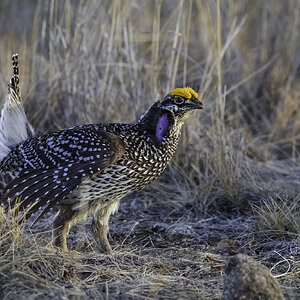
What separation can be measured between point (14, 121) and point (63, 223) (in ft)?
3.51

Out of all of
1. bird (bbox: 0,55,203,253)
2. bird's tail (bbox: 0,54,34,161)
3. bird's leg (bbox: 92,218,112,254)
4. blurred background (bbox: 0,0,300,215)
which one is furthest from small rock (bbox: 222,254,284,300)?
bird's tail (bbox: 0,54,34,161)

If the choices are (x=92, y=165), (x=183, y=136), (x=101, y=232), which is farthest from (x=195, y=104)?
(x=183, y=136)

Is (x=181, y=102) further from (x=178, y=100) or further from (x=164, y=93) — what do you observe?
(x=164, y=93)

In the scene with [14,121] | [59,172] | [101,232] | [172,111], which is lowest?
[101,232]

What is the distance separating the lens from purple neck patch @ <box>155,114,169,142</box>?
4.39 meters

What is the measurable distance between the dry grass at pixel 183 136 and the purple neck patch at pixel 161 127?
0.91 meters

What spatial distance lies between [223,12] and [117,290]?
5671 millimetres

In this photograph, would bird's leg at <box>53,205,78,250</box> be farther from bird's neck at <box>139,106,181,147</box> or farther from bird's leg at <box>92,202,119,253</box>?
bird's neck at <box>139,106,181,147</box>

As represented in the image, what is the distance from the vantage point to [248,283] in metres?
2.82

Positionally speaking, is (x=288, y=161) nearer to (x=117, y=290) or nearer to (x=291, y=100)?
(x=291, y=100)

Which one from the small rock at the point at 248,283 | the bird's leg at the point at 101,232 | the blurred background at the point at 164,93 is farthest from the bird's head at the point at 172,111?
the small rock at the point at 248,283

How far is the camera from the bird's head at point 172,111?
4336 millimetres

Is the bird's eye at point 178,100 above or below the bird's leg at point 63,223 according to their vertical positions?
above

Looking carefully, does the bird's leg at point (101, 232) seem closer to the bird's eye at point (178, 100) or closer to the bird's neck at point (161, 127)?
the bird's neck at point (161, 127)
